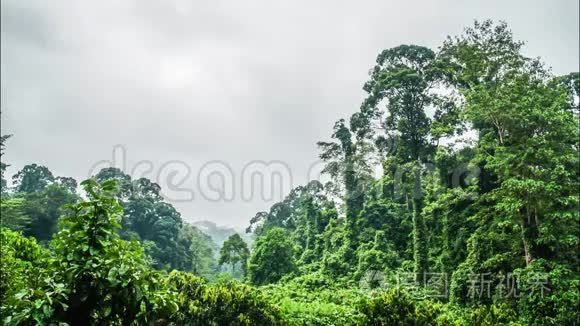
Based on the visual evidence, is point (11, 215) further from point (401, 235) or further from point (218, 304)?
point (218, 304)

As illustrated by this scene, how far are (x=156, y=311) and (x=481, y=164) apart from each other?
18.1 m

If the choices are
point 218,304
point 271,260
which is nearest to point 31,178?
point 271,260

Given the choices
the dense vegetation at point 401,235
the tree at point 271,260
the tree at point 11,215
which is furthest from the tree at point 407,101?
the tree at point 11,215

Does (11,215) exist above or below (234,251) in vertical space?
above

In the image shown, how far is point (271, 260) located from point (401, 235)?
6588 mm

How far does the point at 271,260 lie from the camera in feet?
78.3

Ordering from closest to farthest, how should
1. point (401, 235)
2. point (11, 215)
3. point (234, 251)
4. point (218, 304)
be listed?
1. point (218, 304)
2. point (401, 235)
3. point (11, 215)
4. point (234, 251)

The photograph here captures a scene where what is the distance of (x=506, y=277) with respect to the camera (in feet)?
51.1

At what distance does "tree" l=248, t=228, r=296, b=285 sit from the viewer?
23.7 metres

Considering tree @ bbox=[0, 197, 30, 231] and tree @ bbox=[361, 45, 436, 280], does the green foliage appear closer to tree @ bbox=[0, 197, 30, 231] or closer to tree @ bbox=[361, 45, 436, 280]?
tree @ bbox=[361, 45, 436, 280]

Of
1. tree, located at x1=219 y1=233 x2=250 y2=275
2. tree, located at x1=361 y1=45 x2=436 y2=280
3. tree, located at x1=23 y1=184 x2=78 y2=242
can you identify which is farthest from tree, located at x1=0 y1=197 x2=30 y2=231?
tree, located at x1=361 y1=45 x2=436 y2=280

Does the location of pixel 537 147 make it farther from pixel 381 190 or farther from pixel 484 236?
pixel 381 190

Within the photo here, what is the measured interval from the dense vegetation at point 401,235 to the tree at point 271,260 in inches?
2.8

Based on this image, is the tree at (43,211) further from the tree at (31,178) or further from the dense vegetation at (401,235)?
the tree at (31,178)
